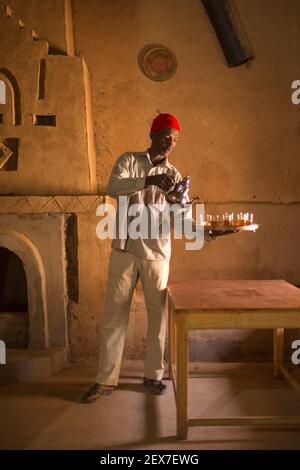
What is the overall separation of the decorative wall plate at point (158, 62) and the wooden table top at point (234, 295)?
2.48 m

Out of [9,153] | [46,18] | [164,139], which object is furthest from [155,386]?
[46,18]

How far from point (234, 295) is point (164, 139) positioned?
1.50 meters

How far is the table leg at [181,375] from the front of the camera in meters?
3.10

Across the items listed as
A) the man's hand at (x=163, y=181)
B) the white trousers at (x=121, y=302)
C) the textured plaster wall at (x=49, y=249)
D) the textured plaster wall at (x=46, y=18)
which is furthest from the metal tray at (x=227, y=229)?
the textured plaster wall at (x=46, y=18)

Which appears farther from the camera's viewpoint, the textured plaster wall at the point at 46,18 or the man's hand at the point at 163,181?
the textured plaster wall at the point at 46,18

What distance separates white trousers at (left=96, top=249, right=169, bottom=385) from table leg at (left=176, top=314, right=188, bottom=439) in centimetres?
83

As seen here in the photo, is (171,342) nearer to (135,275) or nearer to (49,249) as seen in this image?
(135,275)

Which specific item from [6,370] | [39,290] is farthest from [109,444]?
[39,290]

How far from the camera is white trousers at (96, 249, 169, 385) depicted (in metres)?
3.90

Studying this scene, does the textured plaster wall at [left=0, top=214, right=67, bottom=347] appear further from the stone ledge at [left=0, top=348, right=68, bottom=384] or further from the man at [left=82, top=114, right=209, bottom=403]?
the man at [left=82, top=114, right=209, bottom=403]

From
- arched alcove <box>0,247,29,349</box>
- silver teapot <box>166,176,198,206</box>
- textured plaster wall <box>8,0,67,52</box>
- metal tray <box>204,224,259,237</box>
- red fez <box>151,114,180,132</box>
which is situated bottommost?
arched alcove <box>0,247,29,349</box>

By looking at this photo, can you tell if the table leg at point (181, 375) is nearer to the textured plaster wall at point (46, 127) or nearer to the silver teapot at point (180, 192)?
the silver teapot at point (180, 192)

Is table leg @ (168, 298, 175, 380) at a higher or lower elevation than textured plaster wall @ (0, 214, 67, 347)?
lower

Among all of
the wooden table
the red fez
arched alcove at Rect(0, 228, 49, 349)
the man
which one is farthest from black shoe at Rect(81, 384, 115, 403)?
the red fez
